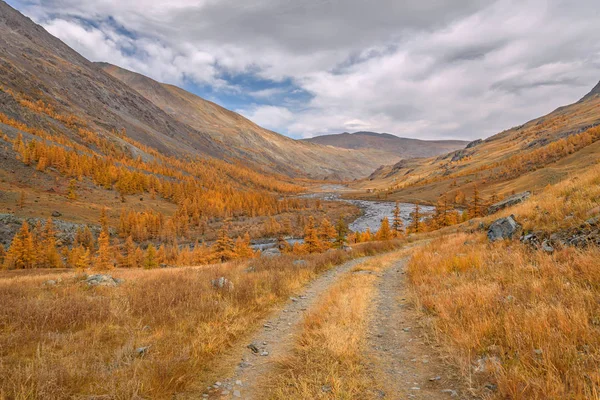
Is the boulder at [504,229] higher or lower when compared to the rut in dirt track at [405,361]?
higher

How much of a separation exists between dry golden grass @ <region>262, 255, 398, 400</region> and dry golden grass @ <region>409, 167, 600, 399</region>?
6.35 feet

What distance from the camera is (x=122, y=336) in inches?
260

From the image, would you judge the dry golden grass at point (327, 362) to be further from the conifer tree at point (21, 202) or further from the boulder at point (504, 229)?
the conifer tree at point (21, 202)

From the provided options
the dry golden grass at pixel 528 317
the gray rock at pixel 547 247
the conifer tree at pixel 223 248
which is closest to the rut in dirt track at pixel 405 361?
the dry golden grass at pixel 528 317

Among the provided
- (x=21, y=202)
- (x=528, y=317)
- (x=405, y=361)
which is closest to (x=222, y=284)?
(x=405, y=361)

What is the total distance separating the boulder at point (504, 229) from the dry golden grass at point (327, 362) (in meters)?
9.18

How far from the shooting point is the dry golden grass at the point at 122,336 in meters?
4.26

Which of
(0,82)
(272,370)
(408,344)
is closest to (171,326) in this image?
(272,370)

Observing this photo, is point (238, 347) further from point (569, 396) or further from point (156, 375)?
point (569, 396)

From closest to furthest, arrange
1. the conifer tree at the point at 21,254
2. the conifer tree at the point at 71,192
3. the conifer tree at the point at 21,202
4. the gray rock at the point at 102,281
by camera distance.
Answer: the gray rock at the point at 102,281 → the conifer tree at the point at 21,254 → the conifer tree at the point at 21,202 → the conifer tree at the point at 71,192

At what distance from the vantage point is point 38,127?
463 ft

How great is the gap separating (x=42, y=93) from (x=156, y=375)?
252 meters

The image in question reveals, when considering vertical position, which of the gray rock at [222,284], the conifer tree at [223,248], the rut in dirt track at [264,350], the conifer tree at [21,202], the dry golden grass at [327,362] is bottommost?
the conifer tree at [223,248]

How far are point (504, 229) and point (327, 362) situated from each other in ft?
41.4
